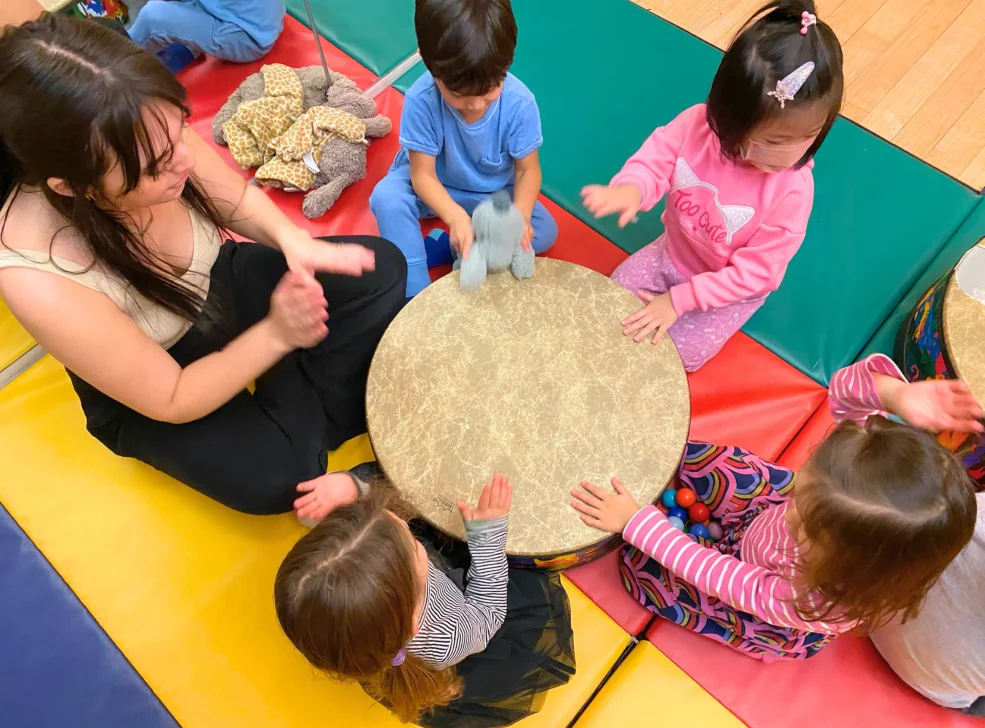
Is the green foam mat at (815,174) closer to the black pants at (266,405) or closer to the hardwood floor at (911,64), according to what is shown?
the hardwood floor at (911,64)

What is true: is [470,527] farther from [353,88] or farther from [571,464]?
[353,88]

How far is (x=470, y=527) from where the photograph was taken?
0.96 metres

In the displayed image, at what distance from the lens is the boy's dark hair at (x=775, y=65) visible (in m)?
0.93

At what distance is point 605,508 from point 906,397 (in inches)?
18.0

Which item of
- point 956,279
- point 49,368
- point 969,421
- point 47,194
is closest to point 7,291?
point 47,194

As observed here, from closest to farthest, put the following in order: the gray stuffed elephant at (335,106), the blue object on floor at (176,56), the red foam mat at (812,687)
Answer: the red foam mat at (812,687) → the gray stuffed elephant at (335,106) → the blue object on floor at (176,56)

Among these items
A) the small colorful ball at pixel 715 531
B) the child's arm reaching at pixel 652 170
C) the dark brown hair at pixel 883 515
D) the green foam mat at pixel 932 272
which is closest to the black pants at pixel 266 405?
the child's arm reaching at pixel 652 170

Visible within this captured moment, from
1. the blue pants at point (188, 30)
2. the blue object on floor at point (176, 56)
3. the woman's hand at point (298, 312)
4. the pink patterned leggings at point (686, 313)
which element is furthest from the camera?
the blue object on floor at point (176, 56)

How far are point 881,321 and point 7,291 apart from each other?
157 cm

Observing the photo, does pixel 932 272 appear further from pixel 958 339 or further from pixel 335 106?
pixel 335 106

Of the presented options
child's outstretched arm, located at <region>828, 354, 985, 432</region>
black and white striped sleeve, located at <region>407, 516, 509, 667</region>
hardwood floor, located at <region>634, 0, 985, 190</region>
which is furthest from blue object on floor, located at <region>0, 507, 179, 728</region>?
hardwood floor, located at <region>634, 0, 985, 190</region>

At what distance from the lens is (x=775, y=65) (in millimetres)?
942

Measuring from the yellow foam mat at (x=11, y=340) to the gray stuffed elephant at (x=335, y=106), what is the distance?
0.64m

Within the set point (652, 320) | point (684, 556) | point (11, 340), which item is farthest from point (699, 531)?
point (11, 340)
